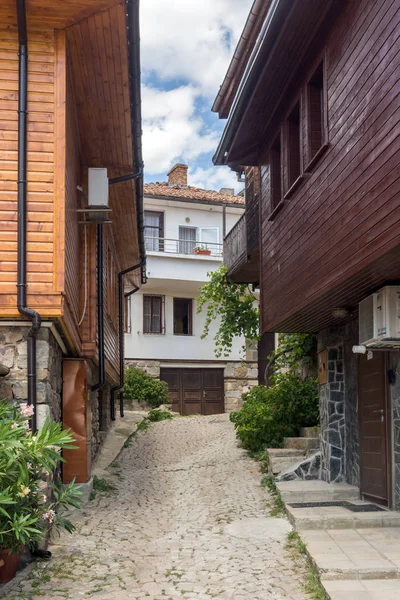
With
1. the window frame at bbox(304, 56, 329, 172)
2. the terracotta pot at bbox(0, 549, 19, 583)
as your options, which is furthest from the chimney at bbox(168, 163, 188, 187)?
the terracotta pot at bbox(0, 549, 19, 583)

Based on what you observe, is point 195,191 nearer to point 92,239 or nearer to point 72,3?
point 92,239

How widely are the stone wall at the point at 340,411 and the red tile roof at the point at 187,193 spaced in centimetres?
1622

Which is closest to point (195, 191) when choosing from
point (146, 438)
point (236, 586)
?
point (146, 438)

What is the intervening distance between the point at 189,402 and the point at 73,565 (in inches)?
762

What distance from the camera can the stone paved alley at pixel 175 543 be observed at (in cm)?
621

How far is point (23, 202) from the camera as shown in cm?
733

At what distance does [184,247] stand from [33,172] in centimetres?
1922

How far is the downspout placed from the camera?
719 cm

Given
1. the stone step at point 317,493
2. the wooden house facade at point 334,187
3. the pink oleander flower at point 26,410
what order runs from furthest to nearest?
the stone step at point 317,493 → the wooden house facade at point 334,187 → the pink oleander flower at point 26,410

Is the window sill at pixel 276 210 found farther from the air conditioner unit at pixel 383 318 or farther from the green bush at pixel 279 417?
the green bush at pixel 279 417

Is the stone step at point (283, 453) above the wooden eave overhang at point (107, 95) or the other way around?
the other way around

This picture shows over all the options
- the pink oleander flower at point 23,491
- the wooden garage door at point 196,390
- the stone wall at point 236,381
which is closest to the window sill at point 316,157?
the pink oleander flower at point 23,491

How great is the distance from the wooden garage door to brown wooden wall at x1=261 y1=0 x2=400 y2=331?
16.6 meters

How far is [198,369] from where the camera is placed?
26.4m
